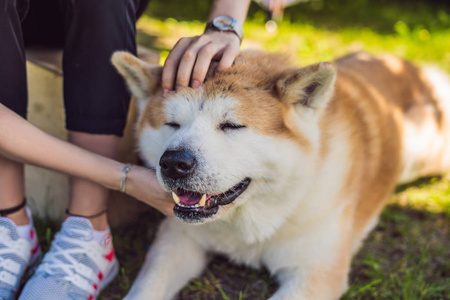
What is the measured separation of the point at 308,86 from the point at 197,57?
1.48 feet

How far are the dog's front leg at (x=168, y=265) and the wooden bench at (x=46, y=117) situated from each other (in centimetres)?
38

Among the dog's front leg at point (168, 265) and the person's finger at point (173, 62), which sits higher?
the person's finger at point (173, 62)

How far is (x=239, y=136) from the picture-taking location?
5.73ft

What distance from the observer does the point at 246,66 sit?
6.28 ft

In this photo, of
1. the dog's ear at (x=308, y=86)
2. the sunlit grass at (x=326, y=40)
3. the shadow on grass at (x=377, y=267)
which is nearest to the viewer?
the dog's ear at (x=308, y=86)

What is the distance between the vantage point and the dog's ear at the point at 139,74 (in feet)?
6.30

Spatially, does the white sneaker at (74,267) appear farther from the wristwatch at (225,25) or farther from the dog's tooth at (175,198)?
the wristwatch at (225,25)

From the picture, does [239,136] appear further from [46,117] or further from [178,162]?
[46,117]

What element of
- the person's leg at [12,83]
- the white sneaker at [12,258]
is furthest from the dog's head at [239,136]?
the white sneaker at [12,258]

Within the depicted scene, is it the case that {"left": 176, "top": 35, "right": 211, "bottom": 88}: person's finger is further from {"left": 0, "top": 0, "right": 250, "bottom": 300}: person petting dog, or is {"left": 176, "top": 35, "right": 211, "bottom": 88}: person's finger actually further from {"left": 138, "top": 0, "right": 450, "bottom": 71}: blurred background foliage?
{"left": 138, "top": 0, "right": 450, "bottom": 71}: blurred background foliage

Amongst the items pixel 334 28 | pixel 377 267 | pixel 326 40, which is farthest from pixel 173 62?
pixel 334 28

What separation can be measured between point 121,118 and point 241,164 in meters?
0.65

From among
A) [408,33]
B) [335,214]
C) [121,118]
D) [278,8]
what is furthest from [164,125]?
[408,33]

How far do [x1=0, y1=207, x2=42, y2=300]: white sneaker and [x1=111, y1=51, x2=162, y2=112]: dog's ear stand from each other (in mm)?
759
